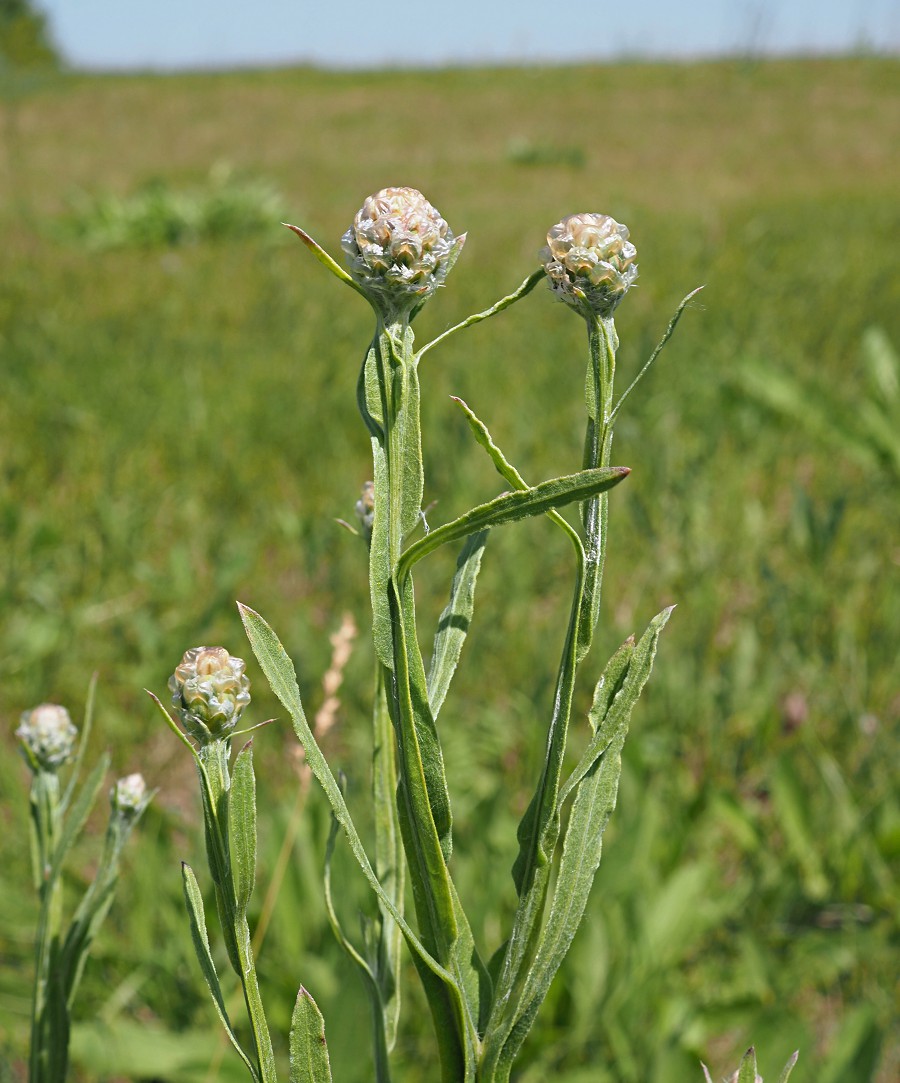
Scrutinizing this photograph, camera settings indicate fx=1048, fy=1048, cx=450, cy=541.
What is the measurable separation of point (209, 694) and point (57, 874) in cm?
19

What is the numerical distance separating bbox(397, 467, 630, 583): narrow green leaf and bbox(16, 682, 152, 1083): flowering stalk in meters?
0.23

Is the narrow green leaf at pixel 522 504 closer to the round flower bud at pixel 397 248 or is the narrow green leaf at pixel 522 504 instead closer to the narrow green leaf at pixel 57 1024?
the round flower bud at pixel 397 248

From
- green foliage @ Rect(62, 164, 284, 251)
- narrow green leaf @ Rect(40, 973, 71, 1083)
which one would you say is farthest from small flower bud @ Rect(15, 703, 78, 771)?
green foliage @ Rect(62, 164, 284, 251)

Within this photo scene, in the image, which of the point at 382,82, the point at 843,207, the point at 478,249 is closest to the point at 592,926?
the point at 478,249

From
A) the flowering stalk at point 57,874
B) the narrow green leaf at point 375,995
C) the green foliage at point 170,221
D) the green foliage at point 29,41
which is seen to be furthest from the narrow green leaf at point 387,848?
the green foliage at point 29,41

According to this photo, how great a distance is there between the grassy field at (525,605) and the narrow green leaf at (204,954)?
8 cm

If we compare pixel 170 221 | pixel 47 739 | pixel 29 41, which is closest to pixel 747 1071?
pixel 47 739

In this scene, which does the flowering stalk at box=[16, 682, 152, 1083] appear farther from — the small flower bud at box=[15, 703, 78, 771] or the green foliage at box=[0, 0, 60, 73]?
the green foliage at box=[0, 0, 60, 73]

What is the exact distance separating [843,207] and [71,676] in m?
6.61

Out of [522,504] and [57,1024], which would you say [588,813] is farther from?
[57,1024]

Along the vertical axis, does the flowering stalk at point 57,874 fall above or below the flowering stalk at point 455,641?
below

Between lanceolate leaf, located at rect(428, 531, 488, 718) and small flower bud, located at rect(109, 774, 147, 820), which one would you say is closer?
lanceolate leaf, located at rect(428, 531, 488, 718)

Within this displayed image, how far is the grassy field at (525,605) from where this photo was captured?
1294mm

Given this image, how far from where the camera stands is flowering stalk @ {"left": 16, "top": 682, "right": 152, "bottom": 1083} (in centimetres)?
51
